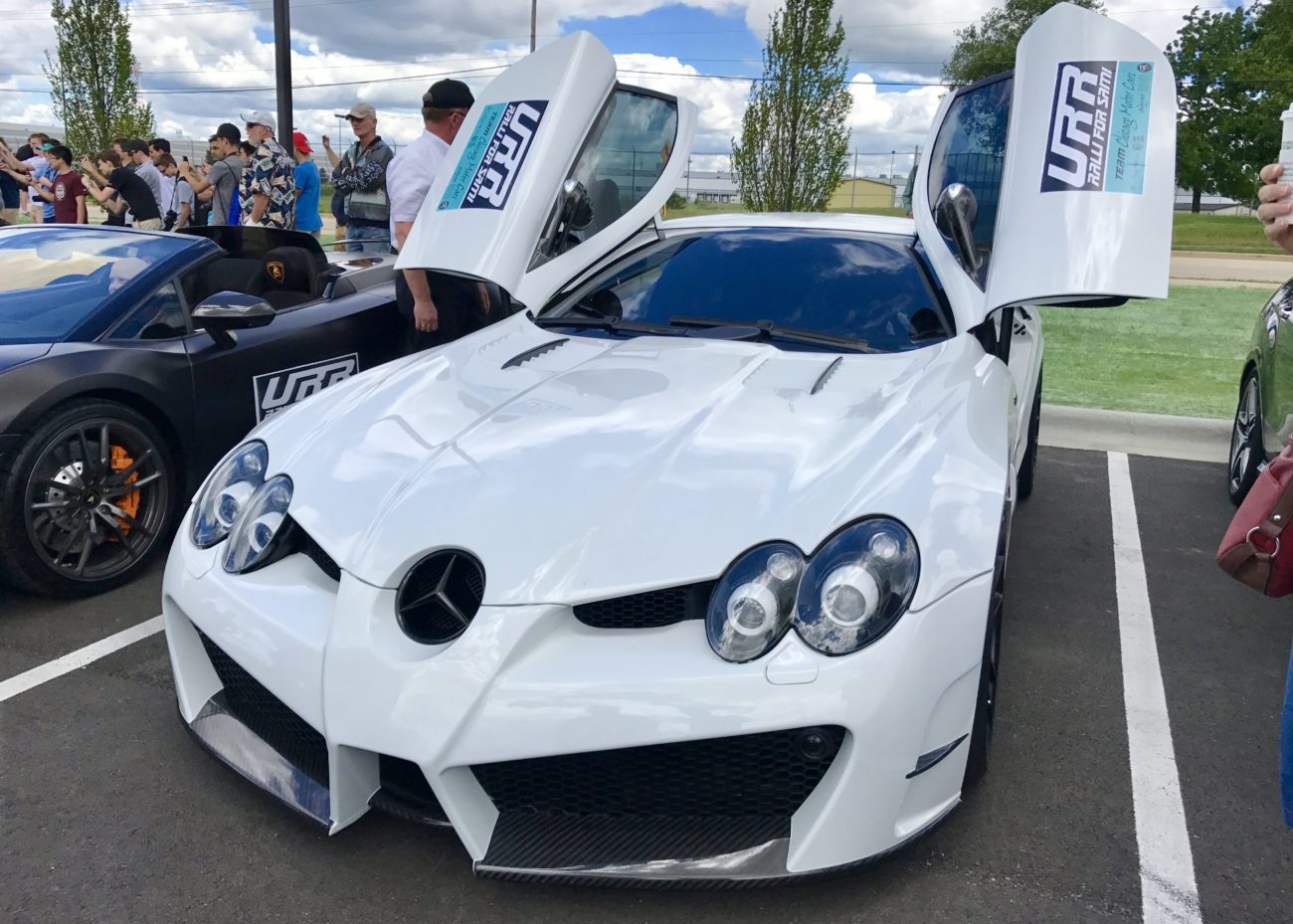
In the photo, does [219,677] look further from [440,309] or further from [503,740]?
[440,309]

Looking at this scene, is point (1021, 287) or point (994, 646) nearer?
point (994, 646)

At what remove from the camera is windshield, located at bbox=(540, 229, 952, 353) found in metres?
3.29

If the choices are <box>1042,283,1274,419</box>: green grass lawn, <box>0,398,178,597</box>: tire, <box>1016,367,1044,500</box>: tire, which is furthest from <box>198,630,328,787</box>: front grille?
<box>1042,283,1274,419</box>: green grass lawn

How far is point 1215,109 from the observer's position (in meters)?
52.0

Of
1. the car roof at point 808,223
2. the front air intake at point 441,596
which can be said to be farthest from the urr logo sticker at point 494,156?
the front air intake at point 441,596

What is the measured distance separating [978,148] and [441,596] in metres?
2.66

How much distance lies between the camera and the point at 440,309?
15.8ft

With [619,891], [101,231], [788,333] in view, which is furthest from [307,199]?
[619,891]

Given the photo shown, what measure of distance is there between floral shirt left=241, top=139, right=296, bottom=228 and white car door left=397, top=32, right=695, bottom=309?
372 centimetres

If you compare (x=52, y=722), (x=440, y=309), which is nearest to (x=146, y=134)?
(x=440, y=309)

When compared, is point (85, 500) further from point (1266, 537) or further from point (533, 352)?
point (1266, 537)

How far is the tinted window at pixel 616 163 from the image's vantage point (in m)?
4.00

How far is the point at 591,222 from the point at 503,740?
2.65 meters

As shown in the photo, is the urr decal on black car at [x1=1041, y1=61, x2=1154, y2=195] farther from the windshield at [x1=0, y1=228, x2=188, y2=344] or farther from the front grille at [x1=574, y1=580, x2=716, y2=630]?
the windshield at [x1=0, y1=228, x2=188, y2=344]
